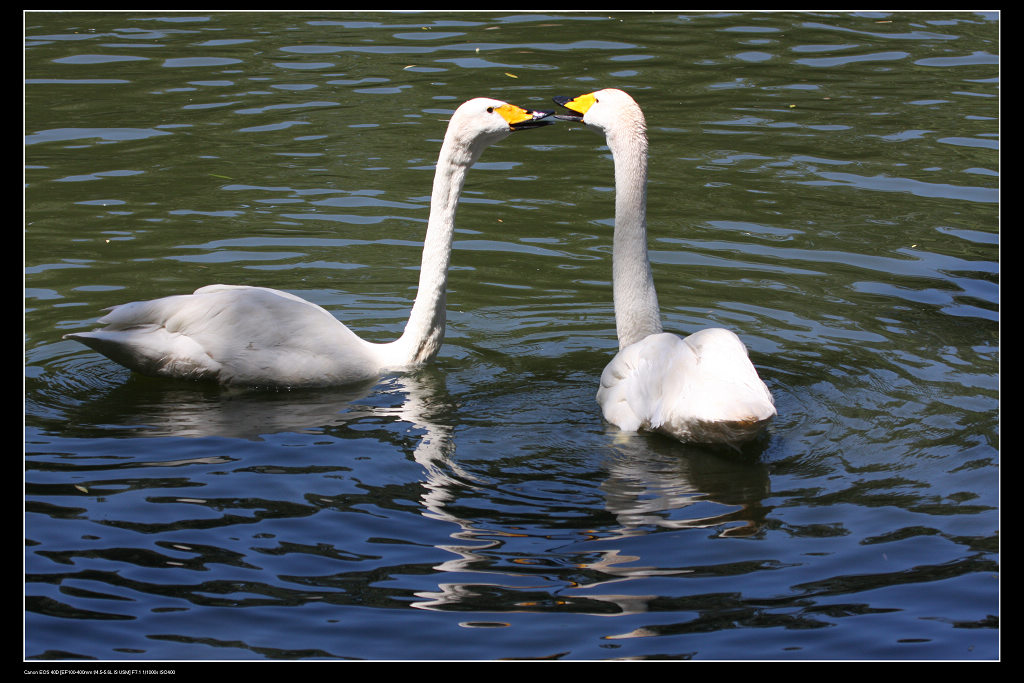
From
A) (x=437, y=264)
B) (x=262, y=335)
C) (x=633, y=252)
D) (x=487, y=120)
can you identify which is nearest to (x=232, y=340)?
(x=262, y=335)

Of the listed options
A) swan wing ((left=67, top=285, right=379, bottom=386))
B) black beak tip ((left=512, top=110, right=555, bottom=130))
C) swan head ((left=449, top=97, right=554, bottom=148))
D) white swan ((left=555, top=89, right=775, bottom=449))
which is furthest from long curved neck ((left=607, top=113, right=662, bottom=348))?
swan wing ((left=67, top=285, right=379, bottom=386))

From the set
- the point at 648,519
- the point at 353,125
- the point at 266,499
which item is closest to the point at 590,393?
the point at 648,519

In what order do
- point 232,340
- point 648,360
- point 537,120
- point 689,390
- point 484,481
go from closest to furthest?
1. point 484,481
2. point 689,390
3. point 648,360
4. point 232,340
5. point 537,120

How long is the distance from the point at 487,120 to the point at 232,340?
2.13m

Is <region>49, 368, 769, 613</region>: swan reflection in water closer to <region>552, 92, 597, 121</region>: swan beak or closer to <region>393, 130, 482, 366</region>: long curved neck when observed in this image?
<region>393, 130, 482, 366</region>: long curved neck

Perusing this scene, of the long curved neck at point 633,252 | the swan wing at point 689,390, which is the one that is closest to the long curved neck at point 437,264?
the long curved neck at point 633,252

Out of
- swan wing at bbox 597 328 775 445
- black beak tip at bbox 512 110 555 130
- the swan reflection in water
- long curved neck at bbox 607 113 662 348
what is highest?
black beak tip at bbox 512 110 555 130

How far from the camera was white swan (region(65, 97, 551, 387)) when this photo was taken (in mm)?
7605

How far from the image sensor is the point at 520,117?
7770 millimetres

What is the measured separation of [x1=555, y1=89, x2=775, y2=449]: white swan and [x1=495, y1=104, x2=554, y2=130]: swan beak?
18cm

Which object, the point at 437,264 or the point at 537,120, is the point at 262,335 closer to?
the point at 437,264

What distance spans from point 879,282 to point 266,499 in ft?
18.0

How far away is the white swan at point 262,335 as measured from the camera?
299 inches

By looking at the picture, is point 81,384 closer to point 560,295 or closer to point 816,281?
point 560,295
